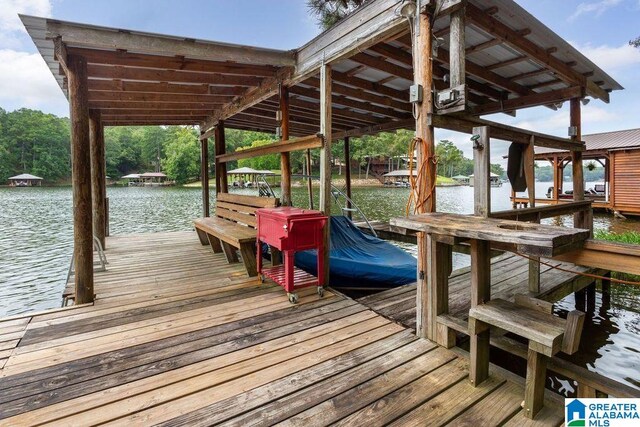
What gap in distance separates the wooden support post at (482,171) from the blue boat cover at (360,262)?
2.08 m

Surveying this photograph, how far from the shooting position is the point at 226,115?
6.39 metres

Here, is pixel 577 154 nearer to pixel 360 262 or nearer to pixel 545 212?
pixel 545 212

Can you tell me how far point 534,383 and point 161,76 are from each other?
16.7ft

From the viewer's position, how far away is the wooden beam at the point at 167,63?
3.52 meters

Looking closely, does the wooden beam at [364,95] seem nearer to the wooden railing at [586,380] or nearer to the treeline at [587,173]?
the treeline at [587,173]

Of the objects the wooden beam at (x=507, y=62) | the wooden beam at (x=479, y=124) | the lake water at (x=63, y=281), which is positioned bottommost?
the lake water at (x=63, y=281)

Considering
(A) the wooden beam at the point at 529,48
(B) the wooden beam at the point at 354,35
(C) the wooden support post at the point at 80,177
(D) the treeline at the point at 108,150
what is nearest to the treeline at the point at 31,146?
(D) the treeline at the point at 108,150

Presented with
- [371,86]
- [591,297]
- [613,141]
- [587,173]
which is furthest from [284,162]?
[587,173]

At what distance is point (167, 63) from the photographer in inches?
156

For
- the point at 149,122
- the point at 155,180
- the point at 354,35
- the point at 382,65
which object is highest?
the point at 155,180

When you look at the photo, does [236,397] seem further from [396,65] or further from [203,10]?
[203,10]

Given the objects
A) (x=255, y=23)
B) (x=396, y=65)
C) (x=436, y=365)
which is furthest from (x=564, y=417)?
(x=255, y=23)

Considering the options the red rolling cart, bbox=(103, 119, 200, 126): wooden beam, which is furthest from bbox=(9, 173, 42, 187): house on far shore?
the red rolling cart

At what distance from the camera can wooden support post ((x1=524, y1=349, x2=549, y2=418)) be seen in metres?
1.68
